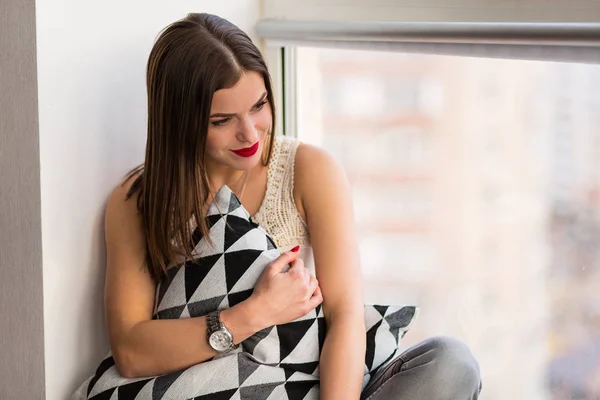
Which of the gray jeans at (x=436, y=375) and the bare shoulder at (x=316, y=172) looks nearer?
the gray jeans at (x=436, y=375)

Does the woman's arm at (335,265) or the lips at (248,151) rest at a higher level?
the lips at (248,151)

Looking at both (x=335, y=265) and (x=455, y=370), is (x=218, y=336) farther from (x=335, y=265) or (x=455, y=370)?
(x=455, y=370)

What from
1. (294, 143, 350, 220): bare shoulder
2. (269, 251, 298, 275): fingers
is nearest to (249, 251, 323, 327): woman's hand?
(269, 251, 298, 275): fingers

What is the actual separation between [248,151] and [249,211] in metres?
0.17

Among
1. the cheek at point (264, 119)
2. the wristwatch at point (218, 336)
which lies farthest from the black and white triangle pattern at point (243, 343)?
the cheek at point (264, 119)

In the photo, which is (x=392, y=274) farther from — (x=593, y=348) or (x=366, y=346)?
(x=593, y=348)

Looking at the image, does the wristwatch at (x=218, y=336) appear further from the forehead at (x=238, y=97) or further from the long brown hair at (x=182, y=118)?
the forehead at (x=238, y=97)

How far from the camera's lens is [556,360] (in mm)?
1541

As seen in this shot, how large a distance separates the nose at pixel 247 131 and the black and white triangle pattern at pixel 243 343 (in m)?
0.12

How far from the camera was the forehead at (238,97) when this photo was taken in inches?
58.0

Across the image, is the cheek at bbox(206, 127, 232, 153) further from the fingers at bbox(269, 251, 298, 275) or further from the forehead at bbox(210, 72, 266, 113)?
the fingers at bbox(269, 251, 298, 275)

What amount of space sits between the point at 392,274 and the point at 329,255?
0.32m

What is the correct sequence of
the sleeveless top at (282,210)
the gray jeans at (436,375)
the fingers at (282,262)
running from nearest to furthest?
the gray jeans at (436,375) < the fingers at (282,262) < the sleeveless top at (282,210)

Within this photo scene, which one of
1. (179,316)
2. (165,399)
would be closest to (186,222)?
(179,316)
